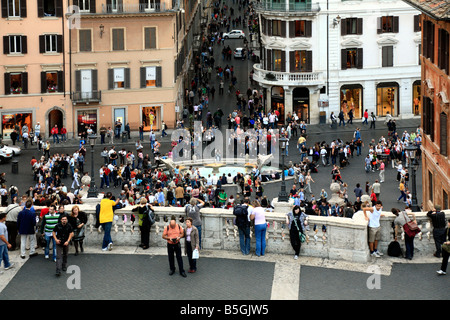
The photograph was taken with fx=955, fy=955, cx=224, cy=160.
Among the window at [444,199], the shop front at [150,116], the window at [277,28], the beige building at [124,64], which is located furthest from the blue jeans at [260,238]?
the window at [277,28]

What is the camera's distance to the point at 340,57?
76.6 metres

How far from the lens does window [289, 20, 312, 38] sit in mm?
75750

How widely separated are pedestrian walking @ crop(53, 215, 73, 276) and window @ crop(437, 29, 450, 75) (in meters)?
17.1

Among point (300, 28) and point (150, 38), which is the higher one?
point (300, 28)

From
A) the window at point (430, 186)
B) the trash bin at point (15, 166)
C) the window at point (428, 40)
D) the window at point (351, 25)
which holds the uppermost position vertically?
the window at point (351, 25)

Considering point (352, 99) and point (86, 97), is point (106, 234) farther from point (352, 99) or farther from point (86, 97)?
point (352, 99)

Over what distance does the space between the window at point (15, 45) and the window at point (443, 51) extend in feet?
136

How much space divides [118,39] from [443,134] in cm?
3996

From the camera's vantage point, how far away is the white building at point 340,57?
75.6 meters

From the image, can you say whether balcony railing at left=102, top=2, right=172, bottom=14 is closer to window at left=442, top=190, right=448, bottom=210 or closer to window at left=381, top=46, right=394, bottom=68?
window at left=381, top=46, right=394, bottom=68

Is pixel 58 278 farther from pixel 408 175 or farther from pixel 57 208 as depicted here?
pixel 408 175

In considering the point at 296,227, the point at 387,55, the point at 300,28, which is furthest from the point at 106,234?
the point at 387,55

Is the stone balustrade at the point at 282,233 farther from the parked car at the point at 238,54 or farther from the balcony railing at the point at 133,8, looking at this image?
the parked car at the point at 238,54

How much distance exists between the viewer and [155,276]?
23594mm
